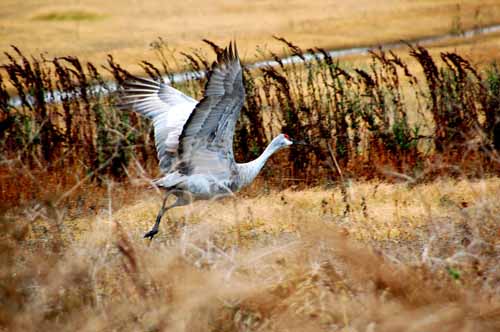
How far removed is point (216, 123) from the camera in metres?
7.34

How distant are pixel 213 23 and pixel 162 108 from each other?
74.2ft

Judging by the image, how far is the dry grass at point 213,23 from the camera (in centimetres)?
2628

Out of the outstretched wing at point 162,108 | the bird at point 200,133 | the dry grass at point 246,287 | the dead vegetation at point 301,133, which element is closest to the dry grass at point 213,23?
the dead vegetation at point 301,133

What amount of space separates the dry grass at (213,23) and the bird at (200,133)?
47.7 ft

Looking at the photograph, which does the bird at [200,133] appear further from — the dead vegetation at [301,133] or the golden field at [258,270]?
the dead vegetation at [301,133]

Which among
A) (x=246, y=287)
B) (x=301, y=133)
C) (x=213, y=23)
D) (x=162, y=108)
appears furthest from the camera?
(x=213, y=23)

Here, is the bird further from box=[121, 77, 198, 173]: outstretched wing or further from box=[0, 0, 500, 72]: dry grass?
box=[0, 0, 500, 72]: dry grass

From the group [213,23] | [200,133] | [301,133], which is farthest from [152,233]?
[213,23]

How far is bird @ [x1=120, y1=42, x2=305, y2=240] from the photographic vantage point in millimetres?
6973

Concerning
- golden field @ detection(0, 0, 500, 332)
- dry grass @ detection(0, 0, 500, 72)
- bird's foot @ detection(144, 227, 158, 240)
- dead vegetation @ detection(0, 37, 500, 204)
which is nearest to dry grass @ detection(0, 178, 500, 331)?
golden field @ detection(0, 0, 500, 332)

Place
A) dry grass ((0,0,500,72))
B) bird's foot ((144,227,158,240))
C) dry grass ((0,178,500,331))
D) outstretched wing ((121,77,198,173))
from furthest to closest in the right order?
1. dry grass ((0,0,500,72))
2. outstretched wing ((121,77,198,173))
3. bird's foot ((144,227,158,240))
4. dry grass ((0,178,500,331))

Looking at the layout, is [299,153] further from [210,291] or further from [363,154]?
[210,291]

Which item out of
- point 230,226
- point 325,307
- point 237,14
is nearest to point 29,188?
point 230,226

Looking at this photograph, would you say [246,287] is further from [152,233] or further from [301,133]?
[301,133]
